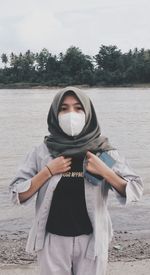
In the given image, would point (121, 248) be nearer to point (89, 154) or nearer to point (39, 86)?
point (89, 154)

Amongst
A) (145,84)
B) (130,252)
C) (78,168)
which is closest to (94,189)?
(78,168)

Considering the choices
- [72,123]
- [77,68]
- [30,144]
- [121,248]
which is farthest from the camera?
[77,68]

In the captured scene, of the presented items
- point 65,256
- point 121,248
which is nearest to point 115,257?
point 121,248

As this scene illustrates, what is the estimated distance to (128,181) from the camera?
9.12 feet

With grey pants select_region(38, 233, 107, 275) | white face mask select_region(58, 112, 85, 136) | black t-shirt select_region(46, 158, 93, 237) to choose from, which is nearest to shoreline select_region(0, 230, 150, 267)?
grey pants select_region(38, 233, 107, 275)

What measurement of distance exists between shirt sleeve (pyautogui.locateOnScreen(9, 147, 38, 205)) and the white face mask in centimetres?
Answer: 25

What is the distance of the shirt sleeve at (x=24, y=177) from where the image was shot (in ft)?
9.22

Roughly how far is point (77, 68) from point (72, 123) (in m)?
111

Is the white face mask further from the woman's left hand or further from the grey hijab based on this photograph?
the woman's left hand

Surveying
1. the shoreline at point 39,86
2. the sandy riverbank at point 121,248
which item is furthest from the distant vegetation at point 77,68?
the sandy riverbank at point 121,248

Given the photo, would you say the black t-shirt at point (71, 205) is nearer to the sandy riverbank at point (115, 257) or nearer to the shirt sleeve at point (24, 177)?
the shirt sleeve at point (24, 177)

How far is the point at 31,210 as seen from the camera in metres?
9.07

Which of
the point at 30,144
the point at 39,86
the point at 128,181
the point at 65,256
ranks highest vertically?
the point at 128,181

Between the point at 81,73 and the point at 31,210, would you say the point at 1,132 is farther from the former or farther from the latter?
the point at 81,73
